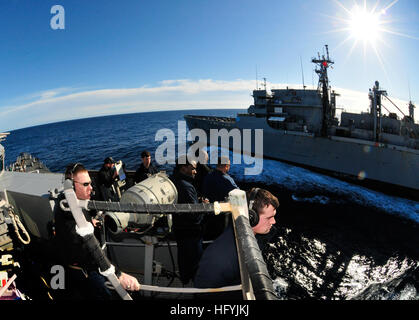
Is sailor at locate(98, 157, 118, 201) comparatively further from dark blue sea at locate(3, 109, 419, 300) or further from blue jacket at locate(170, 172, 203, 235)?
dark blue sea at locate(3, 109, 419, 300)

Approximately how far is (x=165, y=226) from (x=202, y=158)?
1958mm

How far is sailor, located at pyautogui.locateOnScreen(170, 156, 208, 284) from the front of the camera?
360 cm

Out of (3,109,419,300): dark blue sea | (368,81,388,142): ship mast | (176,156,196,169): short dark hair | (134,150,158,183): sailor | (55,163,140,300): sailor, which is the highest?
(368,81,388,142): ship mast

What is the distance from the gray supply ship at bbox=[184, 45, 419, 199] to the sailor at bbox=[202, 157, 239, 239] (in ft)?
72.9

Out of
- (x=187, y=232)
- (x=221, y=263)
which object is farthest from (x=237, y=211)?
(x=187, y=232)

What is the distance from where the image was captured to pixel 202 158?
17.8 feet

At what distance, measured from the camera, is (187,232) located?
3.63 m

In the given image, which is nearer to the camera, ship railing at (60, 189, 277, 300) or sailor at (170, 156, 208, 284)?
ship railing at (60, 189, 277, 300)

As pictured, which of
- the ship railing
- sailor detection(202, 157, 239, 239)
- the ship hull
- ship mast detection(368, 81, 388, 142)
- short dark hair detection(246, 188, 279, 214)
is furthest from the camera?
ship mast detection(368, 81, 388, 142)

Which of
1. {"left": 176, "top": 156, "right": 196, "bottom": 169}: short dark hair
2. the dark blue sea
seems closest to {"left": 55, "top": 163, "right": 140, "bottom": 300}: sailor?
{"left": 176, "top": 156, "right": 196, "bottom": 169}: short dark hair

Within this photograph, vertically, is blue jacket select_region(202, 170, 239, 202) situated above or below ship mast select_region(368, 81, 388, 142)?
below
